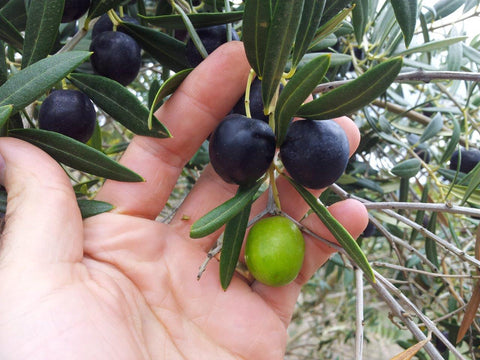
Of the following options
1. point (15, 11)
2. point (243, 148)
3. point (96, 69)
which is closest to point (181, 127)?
point (96, 69)

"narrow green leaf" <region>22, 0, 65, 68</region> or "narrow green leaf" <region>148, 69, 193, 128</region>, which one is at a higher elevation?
"narrow green leaf" <region>22, 0, 65, 68</region>

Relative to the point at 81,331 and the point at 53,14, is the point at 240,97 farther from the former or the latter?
the point at 81,331

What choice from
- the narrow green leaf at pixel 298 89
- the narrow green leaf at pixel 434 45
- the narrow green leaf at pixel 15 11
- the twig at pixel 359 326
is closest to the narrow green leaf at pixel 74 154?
the narrow green leaf at pixel 298 89

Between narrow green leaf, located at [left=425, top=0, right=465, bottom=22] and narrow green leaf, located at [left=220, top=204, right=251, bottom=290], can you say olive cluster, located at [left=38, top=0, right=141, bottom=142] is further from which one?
narrow green leaf, located at [left=425, top=0, right=465, bottom=22]

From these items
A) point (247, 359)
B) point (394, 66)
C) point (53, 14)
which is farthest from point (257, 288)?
point (53, 14)

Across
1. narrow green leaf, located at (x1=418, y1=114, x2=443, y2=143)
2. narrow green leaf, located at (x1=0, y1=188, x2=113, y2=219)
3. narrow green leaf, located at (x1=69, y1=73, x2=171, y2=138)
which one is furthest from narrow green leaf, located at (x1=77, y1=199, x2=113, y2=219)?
narrow green leaf, located at (x1=418, y1=114, x2=443, y2=143)

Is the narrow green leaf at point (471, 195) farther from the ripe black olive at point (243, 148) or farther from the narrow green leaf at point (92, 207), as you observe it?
the narrow green leaf at point (92, 207)
